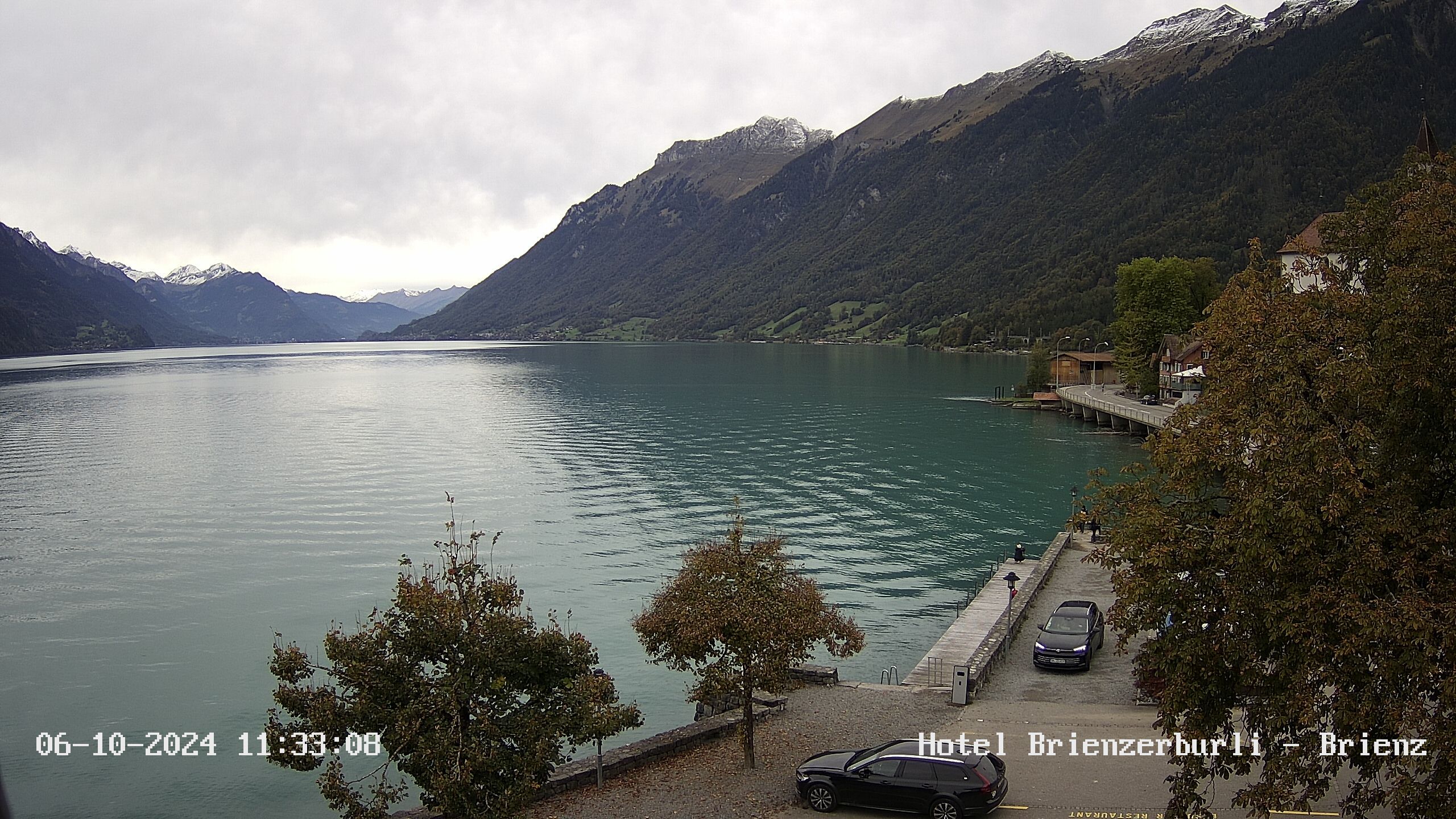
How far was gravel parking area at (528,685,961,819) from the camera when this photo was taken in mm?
20922

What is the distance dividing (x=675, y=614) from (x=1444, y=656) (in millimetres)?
14179

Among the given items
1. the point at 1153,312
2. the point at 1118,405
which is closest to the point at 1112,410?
the point at 1118,405

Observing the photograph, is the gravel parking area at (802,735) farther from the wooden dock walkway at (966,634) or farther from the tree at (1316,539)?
the tree at (1316,539)

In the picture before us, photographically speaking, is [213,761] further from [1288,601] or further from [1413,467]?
[1413,467]

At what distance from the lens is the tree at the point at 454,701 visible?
17.6 m

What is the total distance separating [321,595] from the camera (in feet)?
150

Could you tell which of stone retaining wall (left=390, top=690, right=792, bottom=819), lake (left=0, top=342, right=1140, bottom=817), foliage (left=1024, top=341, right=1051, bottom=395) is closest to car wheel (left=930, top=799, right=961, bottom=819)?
stone retaining wall (left=390, top=690, right=792, bottom=819)

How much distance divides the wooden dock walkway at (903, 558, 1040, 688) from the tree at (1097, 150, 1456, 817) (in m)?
13.3

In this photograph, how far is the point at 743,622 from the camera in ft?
70.3

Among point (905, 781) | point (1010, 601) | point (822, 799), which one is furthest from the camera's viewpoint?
point (1010, 601)

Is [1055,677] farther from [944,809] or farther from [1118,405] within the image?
[1118,405]

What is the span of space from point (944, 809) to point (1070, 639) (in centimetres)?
1318

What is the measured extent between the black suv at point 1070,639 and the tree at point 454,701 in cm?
1573

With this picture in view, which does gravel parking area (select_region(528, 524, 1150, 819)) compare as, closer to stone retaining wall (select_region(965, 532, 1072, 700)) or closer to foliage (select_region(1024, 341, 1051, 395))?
stone retaining wall (select_region(965, 532, 1072, 700))
